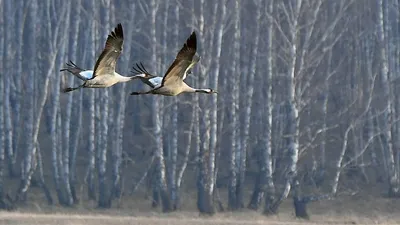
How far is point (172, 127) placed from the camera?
29.4 meters

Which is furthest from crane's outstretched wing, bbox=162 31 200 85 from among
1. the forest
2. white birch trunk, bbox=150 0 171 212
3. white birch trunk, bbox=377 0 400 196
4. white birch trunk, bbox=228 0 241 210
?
white birch trunk, bbox=377 0 400 196

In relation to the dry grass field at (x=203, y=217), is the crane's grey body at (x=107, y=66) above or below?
above

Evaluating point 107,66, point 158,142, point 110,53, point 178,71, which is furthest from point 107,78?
point 158,142

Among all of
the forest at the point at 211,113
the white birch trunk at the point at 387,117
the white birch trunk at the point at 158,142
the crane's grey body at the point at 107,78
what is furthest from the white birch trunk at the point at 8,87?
the crane's grey body at the point at 107,78

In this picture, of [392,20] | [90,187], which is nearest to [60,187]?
[90,187]

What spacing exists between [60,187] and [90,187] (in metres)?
0.91

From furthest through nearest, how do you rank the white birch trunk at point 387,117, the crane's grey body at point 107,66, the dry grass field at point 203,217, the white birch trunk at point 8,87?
the white birch trunk at point 8,87, the white birch trunk at point 387,117, the dry grass field at point 203,217, the crane's grey body at point 107,66

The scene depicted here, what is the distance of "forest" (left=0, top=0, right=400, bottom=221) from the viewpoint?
28.7m

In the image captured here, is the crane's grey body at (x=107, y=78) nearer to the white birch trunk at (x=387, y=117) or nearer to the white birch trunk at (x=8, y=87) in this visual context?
the white birch trunk at (x=387, y=117)

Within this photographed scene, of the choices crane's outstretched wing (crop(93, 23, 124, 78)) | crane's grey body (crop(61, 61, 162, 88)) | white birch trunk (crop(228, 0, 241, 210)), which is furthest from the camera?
white birch trunk (crop(228, 0, 241, 210))

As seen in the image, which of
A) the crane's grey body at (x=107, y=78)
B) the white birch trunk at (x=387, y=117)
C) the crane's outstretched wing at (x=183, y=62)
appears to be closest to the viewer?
the crane's outstretched wing at (x=183, y=62)

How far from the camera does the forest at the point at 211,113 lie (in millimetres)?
28734

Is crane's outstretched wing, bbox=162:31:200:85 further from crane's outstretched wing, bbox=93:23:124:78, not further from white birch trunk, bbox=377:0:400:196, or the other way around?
white birch trunk, bbox=377:0:400:196

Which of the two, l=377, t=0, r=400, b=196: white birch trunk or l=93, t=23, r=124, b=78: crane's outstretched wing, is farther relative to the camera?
l=377, t=0, r=400, b=196: white birch trunk
